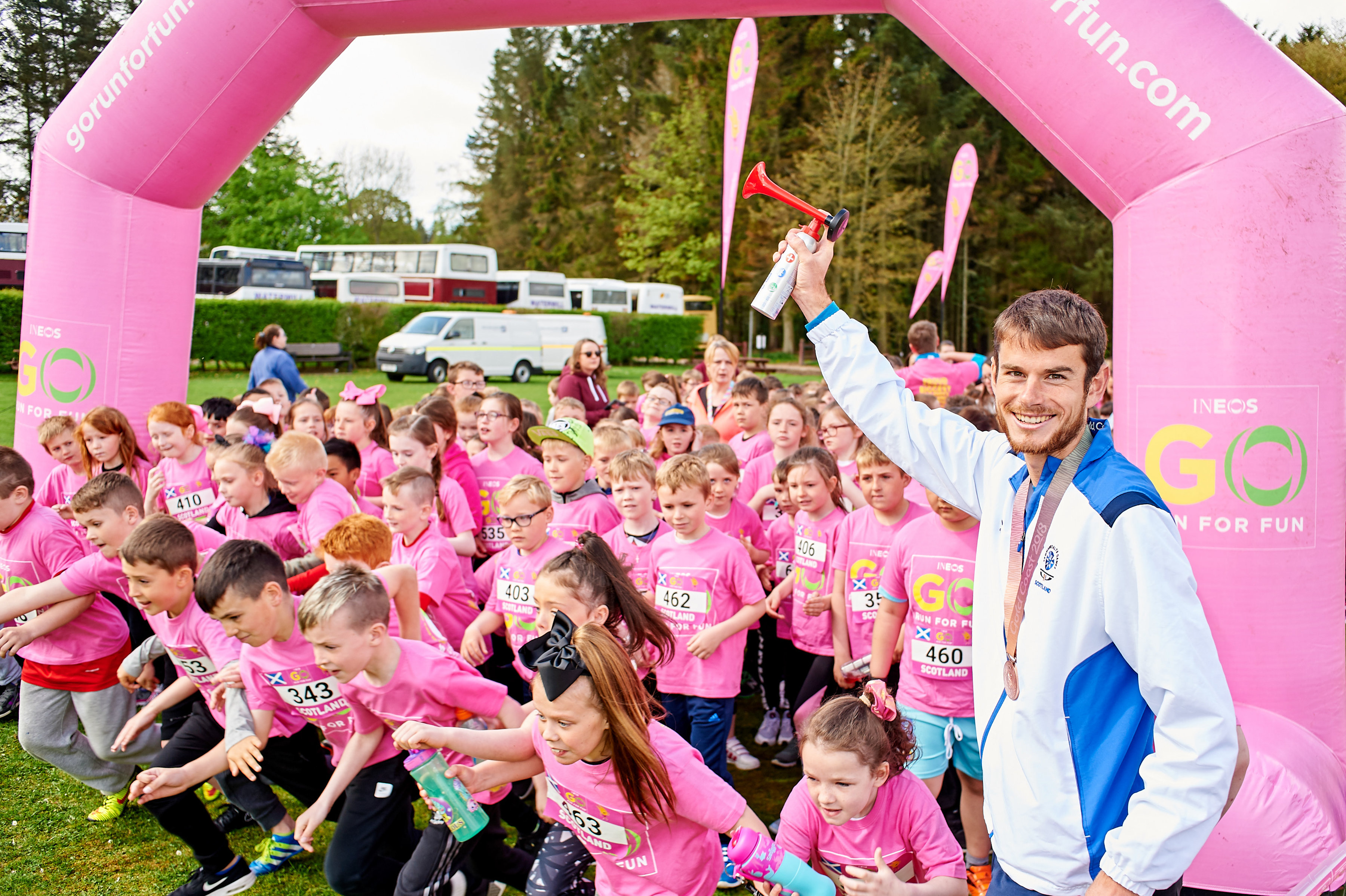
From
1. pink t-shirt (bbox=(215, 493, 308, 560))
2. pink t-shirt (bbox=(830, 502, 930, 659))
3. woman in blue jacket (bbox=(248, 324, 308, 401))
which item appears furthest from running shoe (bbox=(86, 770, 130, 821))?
woman in blue jacket (bbox=(248, 324, 308, 401))

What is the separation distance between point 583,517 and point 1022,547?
3334 mm

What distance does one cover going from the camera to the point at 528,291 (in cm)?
3425

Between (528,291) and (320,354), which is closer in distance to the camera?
(320,354)

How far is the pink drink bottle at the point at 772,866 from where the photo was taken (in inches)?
85.5

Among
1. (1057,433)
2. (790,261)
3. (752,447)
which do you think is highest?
(790,261)

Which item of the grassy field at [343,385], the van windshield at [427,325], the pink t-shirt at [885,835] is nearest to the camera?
the pink t-shirt at [885,835]

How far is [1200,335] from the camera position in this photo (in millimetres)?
3518

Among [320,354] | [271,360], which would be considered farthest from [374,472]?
[320,354]

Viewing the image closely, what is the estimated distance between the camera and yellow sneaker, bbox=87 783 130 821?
14.5 feet

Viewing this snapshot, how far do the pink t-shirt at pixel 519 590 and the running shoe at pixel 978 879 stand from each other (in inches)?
77.7

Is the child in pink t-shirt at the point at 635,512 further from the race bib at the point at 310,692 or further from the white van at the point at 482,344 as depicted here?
the white van at the point at 482,344

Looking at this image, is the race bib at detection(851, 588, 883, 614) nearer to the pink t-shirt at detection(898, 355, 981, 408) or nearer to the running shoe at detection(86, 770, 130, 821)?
the running shoe at detection(86, 770, 130, 821)

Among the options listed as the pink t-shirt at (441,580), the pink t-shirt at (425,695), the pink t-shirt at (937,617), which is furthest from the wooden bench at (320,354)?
the pink t-shirt at (937,617)

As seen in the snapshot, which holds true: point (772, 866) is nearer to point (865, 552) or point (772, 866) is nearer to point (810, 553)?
point (865, 552)
